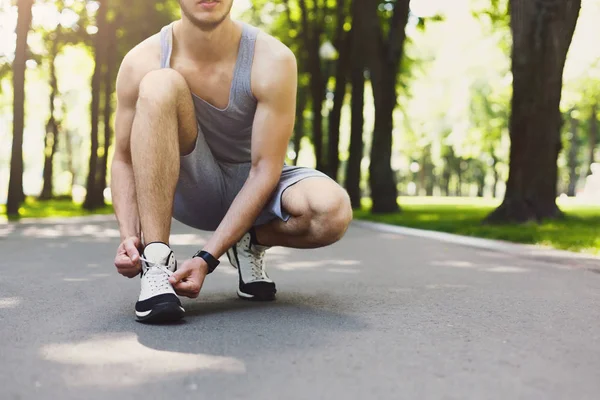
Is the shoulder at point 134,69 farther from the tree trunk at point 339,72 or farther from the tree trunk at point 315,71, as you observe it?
the tree trunk at point 315,71

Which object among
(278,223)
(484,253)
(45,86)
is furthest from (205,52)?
(45,86)

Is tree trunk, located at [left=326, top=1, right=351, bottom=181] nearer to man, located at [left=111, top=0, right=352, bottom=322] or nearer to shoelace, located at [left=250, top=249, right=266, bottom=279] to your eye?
shoelace, located at [left=250, top=249, right=266, bottom=279]

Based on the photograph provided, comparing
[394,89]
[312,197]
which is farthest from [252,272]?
[394,89]

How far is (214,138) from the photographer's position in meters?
4.56

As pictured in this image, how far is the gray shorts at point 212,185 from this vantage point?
4.40 metres

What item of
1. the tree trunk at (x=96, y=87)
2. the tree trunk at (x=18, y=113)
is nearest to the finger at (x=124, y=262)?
the tree trunk at (x=18, y=113)

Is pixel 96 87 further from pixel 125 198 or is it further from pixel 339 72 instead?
pixel 125 198

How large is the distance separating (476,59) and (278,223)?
37.3m

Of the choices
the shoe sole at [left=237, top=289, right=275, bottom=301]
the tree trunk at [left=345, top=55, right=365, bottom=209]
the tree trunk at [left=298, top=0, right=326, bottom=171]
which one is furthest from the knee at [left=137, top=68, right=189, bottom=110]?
the tree trunk at [left=298, top=0, right=326, bottom=171]

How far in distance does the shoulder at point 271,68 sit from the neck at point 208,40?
0.46 feet

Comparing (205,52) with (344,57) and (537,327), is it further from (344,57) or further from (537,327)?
(344,57)

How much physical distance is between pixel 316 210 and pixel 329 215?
74mm

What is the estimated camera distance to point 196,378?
8.98 feet

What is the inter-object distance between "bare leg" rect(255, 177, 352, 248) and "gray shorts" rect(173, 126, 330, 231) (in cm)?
6
